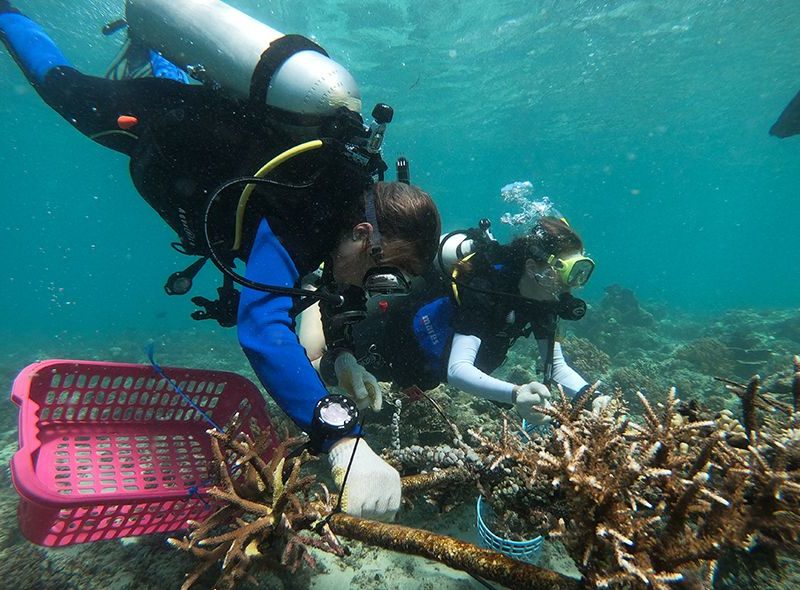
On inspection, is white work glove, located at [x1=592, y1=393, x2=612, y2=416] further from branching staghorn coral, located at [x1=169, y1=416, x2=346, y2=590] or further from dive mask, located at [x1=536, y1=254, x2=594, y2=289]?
branching staghorn coral, located at [x1=169, y1=416, x2=346, y2=590]

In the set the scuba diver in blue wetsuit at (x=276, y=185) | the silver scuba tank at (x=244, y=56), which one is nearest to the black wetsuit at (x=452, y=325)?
the scuba diver in blue wetsuit at (x=276, y=185)

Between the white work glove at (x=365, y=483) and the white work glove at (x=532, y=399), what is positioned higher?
the white work glove at (x=532, y=399)

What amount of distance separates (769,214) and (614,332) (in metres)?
150

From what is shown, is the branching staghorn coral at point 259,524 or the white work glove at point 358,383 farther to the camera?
the white work glove at point 358,383

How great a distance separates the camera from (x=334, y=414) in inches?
85.3

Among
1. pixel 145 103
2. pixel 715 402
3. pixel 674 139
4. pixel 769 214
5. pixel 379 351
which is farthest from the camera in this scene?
pixel 769 214

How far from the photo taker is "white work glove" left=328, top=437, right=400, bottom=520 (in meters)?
2.02

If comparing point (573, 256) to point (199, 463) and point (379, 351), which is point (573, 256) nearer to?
point (379, 351)

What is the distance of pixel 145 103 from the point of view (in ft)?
12.0

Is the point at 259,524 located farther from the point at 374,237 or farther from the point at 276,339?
the point at 374,237

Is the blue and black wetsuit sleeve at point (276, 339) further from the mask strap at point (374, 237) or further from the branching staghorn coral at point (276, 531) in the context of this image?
the mask strap at point (374, 237)

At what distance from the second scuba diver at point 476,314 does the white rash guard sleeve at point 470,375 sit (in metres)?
0.01

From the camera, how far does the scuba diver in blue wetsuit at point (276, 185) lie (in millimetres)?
2262

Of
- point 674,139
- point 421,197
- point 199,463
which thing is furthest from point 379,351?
point 674,139
